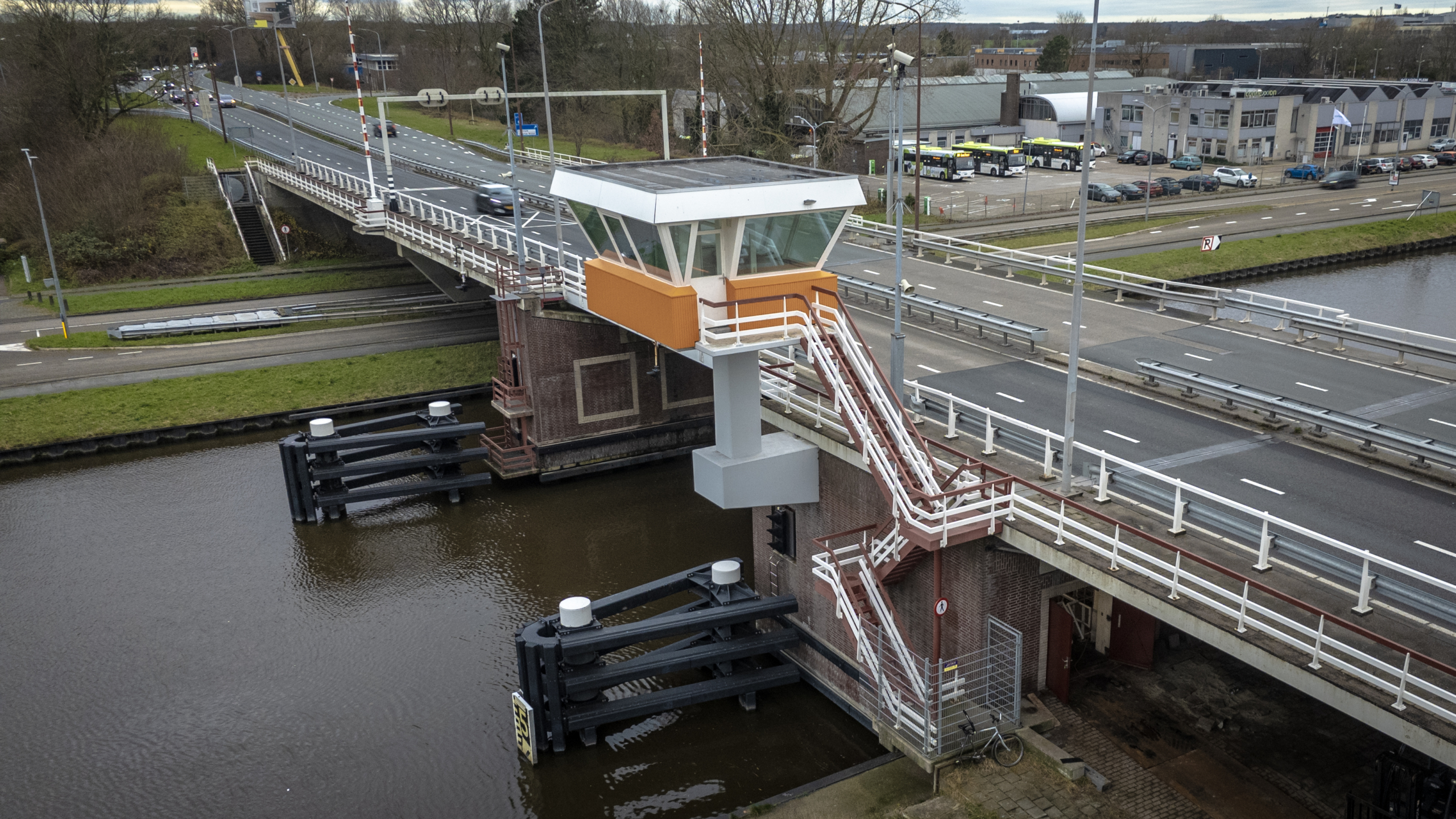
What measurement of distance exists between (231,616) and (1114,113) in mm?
86531

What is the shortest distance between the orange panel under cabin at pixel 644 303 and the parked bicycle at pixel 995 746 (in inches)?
313

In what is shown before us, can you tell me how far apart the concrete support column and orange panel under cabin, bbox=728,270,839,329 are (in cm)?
68

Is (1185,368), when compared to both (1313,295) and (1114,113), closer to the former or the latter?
(1313,295)

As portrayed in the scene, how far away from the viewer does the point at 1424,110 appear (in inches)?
3615

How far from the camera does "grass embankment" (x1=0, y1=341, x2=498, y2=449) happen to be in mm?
35062

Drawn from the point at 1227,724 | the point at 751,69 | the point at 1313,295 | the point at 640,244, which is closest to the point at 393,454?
the point at 640,244

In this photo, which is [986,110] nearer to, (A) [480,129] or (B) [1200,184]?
→ (B) [1200,184]

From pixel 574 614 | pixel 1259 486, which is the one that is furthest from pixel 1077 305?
pixel 574 614

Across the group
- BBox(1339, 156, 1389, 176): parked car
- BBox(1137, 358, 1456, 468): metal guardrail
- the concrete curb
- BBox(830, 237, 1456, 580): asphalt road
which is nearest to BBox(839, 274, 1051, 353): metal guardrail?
BBox(830, 237, 1456, 580): asphalt road

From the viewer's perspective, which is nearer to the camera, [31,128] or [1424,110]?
[31,128]

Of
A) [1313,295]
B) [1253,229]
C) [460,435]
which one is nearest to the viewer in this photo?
[460,435]

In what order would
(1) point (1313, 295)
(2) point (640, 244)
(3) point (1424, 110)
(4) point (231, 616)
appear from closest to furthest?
(2) point (640, 244) → (4) point (231, 616) → (1) point (1313, 295) → (3) point (1424, 110)

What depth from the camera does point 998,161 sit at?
254ft

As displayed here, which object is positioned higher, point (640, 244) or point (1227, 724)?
point (640, 244)
